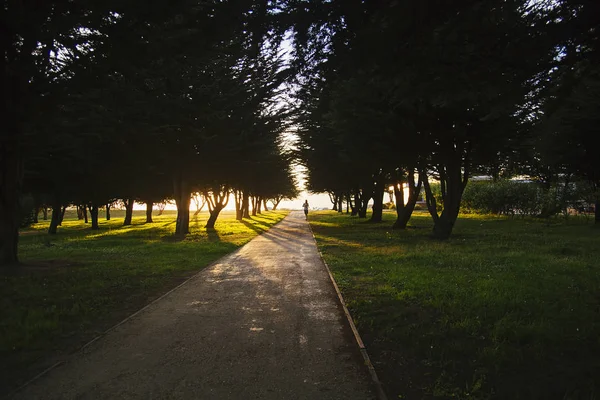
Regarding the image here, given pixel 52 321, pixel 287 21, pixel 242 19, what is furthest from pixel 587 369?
pixel 52 321

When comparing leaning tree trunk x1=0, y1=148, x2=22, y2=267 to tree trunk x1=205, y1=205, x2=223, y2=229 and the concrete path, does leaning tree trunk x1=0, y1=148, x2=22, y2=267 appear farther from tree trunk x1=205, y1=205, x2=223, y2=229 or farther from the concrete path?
tree trunk x1=205, y1=205, x2=223, y2=229

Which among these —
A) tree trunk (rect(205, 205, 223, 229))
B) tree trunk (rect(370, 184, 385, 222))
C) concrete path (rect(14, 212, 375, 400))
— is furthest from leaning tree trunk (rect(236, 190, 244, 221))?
concrete path (rect(14, 212, 375, 400))

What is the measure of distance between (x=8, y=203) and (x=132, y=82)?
5.29m

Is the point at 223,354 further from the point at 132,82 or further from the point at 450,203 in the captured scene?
the point at 450,203

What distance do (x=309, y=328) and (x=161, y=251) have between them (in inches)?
418

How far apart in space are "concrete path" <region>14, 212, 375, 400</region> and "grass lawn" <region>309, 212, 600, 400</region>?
0.49 meters

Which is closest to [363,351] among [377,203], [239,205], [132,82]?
[132,82]

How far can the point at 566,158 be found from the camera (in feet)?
67.6

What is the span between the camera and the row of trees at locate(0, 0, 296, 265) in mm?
4738

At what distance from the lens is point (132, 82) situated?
8242mm

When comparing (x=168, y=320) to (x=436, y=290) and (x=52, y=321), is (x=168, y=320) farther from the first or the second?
(x=436, y=290)

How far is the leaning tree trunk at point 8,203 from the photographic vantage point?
10430 mm

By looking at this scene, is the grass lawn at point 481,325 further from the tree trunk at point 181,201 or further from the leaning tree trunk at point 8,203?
the tree trunk at point 181,201

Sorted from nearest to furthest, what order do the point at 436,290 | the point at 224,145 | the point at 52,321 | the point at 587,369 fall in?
1. the point at 587,369
2. the point at 52,321
3. the point at 436,290
4. the point at 224,145
